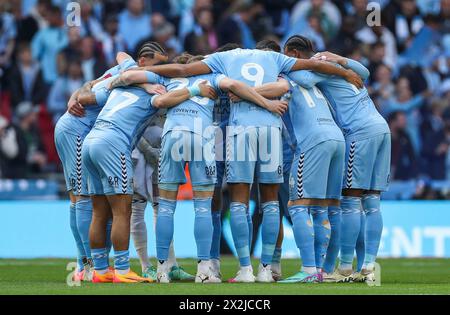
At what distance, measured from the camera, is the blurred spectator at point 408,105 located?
22.0m

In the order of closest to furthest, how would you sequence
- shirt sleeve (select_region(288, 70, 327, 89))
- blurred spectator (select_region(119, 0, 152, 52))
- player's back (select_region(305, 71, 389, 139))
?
shirt sleeve (select_region(288, 70, 327, 89)), player's back (select_region(305, 71, 389, 139)), blurred spectator (select_region(119, 0, 152, 52))

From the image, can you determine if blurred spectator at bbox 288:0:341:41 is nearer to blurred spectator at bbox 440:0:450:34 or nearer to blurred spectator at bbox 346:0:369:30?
blurred spectator at bbox 346:0:369:30

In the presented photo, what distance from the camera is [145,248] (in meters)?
13.6

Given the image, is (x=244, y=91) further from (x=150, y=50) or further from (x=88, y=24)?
(x=88, y=24)

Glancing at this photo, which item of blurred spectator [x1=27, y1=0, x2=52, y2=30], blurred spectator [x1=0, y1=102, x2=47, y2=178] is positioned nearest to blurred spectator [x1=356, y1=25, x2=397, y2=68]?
blurred spectator [x1=27, y1=0, x2=52, y2=30]

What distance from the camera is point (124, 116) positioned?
12461 mm

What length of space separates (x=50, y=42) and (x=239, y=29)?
12.8 ft

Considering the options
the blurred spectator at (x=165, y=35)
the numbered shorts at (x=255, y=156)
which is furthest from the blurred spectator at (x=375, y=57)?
the numbered shorts at (x=255, y=156)

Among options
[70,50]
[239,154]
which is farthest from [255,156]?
[70,50]

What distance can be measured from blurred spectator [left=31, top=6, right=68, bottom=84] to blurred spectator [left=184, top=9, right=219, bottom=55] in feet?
8.44

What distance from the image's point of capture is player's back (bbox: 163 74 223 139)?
12.3 m

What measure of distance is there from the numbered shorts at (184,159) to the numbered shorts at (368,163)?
1.69 meters
